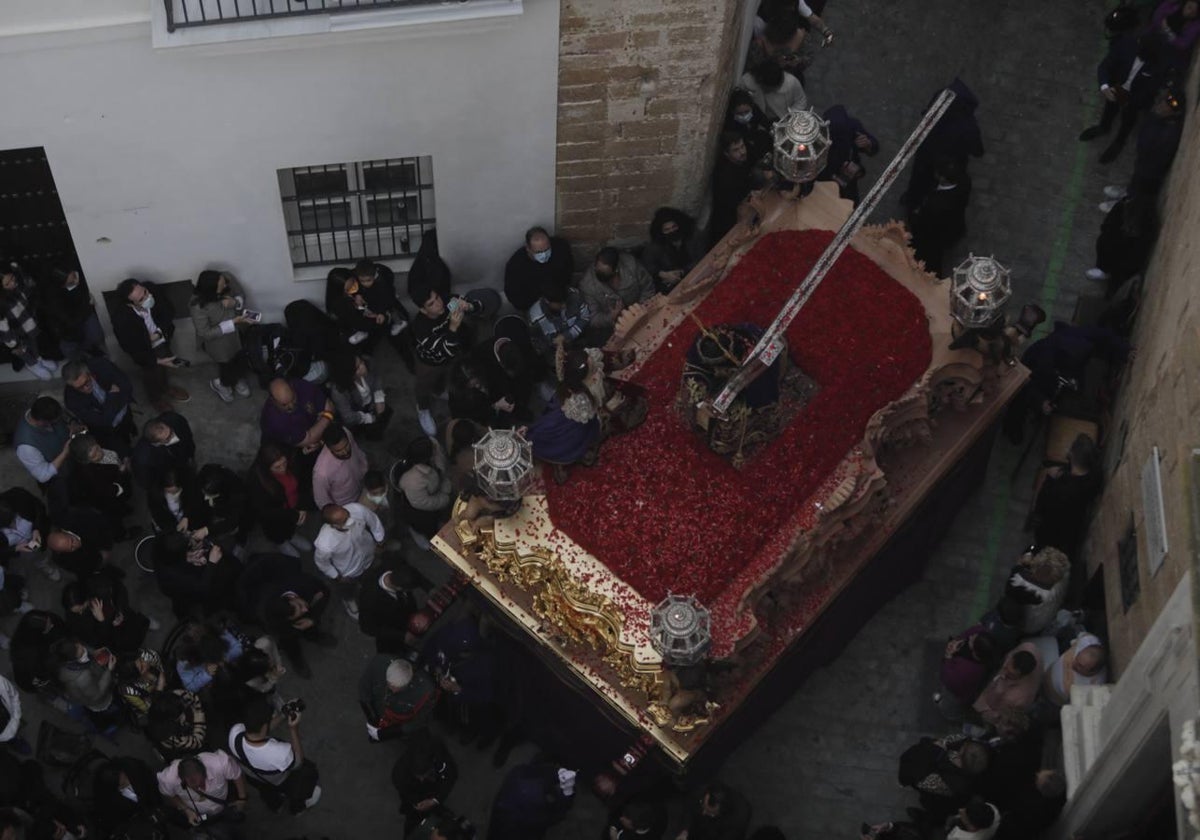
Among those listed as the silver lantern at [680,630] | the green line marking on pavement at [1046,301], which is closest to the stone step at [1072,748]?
the green line marking on pavement at [1046,301]

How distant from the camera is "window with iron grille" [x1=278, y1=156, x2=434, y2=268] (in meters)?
16.6

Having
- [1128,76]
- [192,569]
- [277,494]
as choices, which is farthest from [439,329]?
[1128,76]

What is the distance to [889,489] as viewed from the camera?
1516 cm

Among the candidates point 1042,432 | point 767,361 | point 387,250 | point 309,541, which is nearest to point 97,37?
point 387,250

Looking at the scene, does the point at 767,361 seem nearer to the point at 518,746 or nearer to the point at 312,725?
the point at 518,746

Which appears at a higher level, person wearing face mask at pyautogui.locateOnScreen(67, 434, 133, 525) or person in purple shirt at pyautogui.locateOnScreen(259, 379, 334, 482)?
person in purple shirt at pyautogui.locateOnScreen(259, 379, 334, 482)

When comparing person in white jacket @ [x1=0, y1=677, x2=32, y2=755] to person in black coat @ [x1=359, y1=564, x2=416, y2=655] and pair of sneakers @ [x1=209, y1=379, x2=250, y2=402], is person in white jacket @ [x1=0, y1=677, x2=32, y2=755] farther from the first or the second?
pair of sneakers @ [x1=209, y1=379, x2=250, y2=402]

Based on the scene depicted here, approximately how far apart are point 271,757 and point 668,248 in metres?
6.16

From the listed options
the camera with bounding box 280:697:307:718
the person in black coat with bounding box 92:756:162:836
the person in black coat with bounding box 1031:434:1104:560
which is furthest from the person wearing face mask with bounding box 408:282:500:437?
the person in black coat with bounding box 1031:434:1104:560

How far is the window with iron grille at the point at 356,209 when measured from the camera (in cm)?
1664

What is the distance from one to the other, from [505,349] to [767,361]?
121 inches

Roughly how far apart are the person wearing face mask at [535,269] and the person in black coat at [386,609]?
314 cm

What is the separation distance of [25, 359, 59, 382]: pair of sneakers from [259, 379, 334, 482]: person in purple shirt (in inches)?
104

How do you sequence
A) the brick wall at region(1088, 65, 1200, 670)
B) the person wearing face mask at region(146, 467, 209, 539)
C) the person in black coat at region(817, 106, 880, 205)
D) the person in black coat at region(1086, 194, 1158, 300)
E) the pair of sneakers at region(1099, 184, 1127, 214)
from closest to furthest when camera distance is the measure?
the brick wall at region(1088, 65, 1200, 670) → the person wearing face mask at region(146, 467, 209, 539) → the person in black coat at region(1086, 194, 1158, 300) → the person in black coat at region(817, 106, 880, 205) → the pair of sneakers at region(1099, 184, 1127, 214)
